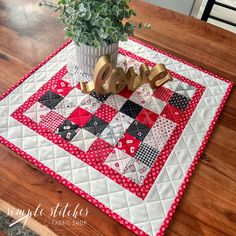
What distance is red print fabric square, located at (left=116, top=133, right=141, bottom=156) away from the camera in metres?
0.81

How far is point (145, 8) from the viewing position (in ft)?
4.12

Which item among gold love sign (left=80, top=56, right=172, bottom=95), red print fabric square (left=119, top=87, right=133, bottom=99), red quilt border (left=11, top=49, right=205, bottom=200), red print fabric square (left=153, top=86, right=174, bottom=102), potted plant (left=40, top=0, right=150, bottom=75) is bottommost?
red quilt border (left=11, top=49, right=205, bottom=200)

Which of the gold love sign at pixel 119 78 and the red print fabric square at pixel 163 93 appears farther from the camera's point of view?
the red print fabric square at pixel 163 93

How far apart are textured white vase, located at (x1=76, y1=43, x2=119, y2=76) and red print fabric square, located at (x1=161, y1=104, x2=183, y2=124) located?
231 millimetres

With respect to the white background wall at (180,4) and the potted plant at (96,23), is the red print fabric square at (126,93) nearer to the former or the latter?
the potted plant at (96,23)

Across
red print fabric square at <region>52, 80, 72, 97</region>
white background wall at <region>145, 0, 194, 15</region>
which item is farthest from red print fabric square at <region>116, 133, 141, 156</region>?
white background wall at <region>145, 0, 194, 15</region>

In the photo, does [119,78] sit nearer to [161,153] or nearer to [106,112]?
[106,112]

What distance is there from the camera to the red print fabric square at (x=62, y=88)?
3.05 feet

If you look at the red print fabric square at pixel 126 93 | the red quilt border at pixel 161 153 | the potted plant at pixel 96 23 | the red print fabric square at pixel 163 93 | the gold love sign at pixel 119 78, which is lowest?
the red quilt border at pixel 161 153

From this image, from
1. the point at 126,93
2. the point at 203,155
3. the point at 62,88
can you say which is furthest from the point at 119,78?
the point at 203,155

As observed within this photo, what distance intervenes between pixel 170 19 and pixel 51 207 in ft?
2.96

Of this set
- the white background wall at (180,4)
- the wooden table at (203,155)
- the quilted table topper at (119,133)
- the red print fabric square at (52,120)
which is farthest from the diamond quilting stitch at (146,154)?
the white background wall at (180,4)

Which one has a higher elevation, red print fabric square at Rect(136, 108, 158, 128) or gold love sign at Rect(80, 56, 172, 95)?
gold love sign at Rect(80, 56, 172, 95)

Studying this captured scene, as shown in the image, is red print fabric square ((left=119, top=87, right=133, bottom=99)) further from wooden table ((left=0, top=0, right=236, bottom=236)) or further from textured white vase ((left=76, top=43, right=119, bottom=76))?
wooden table ((left=0, top=0, right=236, bottom=236))
